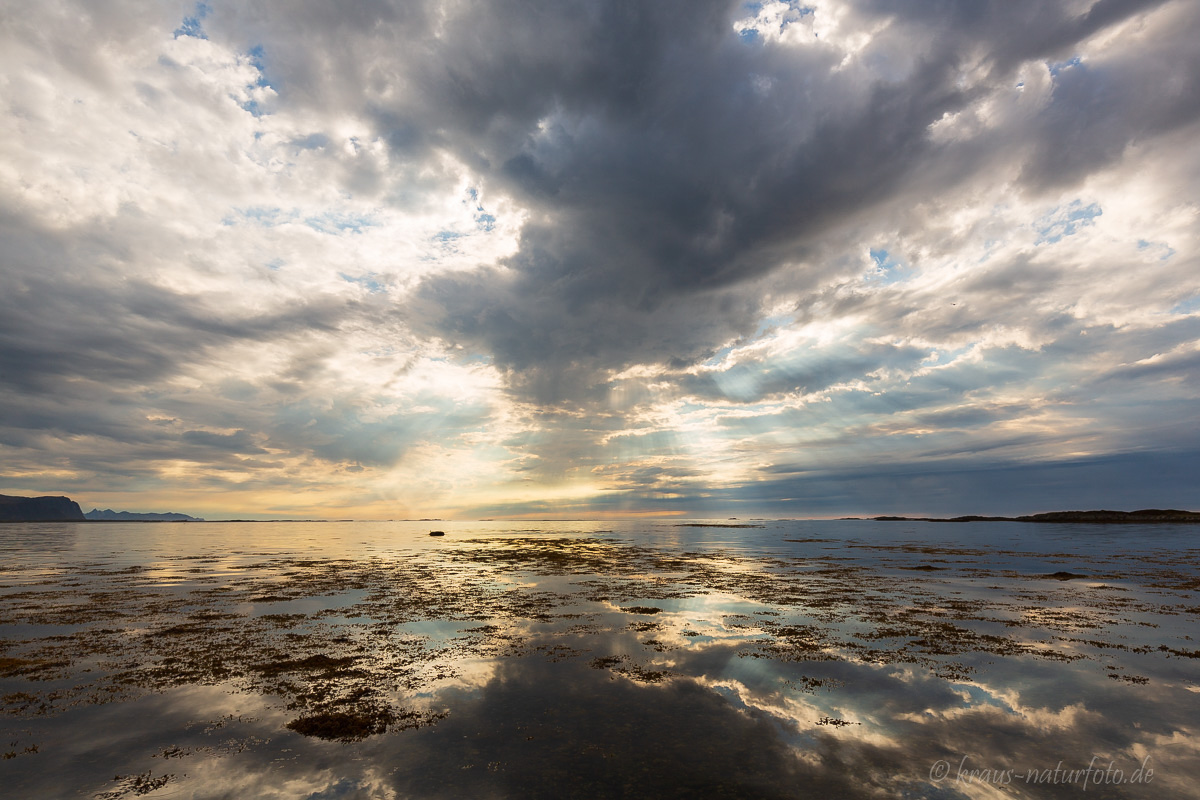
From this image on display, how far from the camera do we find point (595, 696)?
14.6 metres

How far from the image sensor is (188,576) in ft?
140

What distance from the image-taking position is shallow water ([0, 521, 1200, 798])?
1012cm

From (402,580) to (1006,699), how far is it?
40026 millimetres

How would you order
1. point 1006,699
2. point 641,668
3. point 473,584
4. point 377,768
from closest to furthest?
point 377,768 < point 1006,699 < point 641,668 < point 473,584

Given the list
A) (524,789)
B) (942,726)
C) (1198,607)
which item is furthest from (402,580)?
(1198,607)

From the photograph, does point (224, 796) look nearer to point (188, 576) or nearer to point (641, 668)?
point (641, 668)

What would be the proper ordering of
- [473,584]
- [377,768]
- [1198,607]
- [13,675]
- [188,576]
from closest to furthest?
[377,768] < [13,675] < [1198,607] < [473,584] < [188,576]

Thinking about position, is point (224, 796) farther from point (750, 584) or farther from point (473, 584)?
point (750, 584)

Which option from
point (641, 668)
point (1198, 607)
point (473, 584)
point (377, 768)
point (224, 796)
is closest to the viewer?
point (224, 796)

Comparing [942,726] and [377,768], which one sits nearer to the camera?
[377,768]

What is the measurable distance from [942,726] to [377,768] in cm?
1398

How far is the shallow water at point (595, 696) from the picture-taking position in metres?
10.1

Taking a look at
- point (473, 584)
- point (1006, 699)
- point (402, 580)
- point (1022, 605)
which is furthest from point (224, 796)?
point (1022, 605)

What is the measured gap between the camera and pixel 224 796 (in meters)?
9.38
